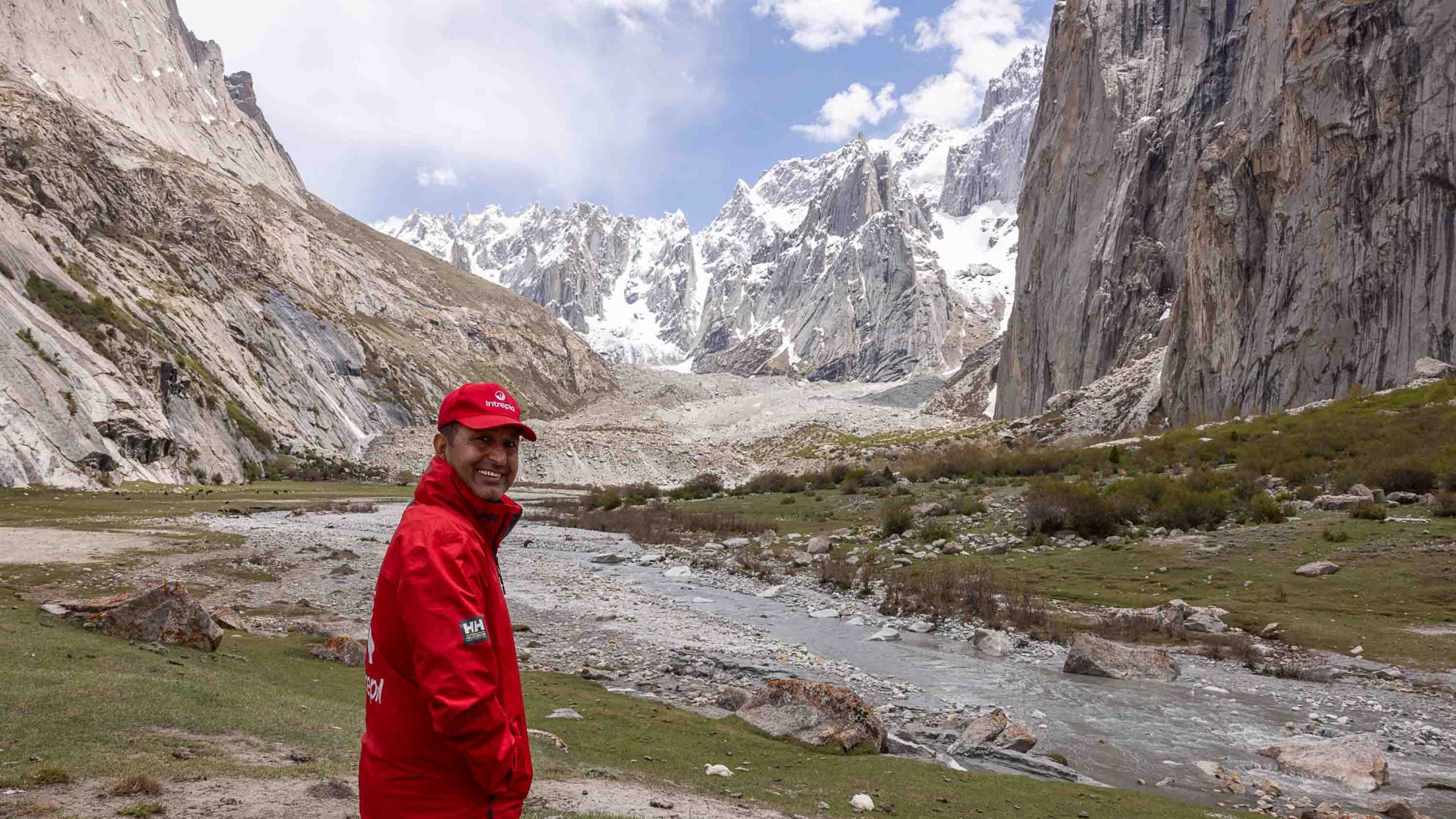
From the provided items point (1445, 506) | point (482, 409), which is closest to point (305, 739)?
point (482, 409)

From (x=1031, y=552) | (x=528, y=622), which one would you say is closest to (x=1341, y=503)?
(x=1031, y=552)

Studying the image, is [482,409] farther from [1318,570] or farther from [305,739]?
[1318,570]

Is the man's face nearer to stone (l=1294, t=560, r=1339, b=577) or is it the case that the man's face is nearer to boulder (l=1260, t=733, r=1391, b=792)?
boulder (l=1260, t=733, r=1391, b=792)

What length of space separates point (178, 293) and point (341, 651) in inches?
3322

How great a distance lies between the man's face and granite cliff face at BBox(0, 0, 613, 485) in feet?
167

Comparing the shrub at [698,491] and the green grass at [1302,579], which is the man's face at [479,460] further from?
the shrub at [698,491]

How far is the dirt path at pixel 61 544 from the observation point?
21.6 meters

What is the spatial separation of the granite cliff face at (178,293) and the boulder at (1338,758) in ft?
176

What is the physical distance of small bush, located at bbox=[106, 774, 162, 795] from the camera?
6.84m

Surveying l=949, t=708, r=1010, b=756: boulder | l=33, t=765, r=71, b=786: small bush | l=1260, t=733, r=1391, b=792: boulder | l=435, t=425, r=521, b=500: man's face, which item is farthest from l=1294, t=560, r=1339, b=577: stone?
l=33, t=765, r=71, b=786: small bush

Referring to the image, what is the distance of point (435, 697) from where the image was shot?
3391mm

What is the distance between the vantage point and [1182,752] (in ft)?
39.1

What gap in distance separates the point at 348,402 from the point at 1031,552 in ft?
316

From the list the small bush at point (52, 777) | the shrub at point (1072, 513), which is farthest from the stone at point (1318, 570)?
the small bush at point (52, 777)
